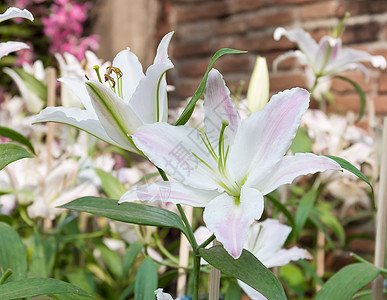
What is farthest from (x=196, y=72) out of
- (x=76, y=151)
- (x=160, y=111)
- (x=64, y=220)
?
(x=160, y=111)

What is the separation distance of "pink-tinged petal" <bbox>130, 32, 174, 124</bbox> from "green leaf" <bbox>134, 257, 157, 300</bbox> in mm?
204

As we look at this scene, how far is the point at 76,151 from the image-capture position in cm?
91

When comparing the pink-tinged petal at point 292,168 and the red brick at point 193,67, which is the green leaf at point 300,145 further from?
the red brick at point 193,67

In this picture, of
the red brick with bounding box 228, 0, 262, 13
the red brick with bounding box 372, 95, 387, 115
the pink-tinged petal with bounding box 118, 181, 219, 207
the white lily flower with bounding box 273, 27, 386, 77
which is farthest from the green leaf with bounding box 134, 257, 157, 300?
the red brick with bounding box 228, 0, 262, 13

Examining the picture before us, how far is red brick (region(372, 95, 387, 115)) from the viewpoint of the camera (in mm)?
1326

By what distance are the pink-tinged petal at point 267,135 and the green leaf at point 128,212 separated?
0.06m

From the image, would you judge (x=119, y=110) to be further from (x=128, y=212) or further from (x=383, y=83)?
(x=383, y=83)

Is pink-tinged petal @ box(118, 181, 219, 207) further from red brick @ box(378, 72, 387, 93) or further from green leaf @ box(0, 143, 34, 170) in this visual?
red brick @ box(378, 72, 387, 93)

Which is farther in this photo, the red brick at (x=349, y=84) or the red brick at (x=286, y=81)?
the red brick at (x=286, y=81)

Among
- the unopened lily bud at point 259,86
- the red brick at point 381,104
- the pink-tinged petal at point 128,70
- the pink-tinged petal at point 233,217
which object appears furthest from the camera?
the red brick at point 381,104

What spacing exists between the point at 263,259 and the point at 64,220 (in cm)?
41

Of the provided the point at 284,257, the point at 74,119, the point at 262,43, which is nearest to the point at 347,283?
the point at 284,257

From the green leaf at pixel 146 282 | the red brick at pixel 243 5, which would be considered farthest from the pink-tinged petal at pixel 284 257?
the red brick at pixel 243 5

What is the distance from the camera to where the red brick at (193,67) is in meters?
1.70
